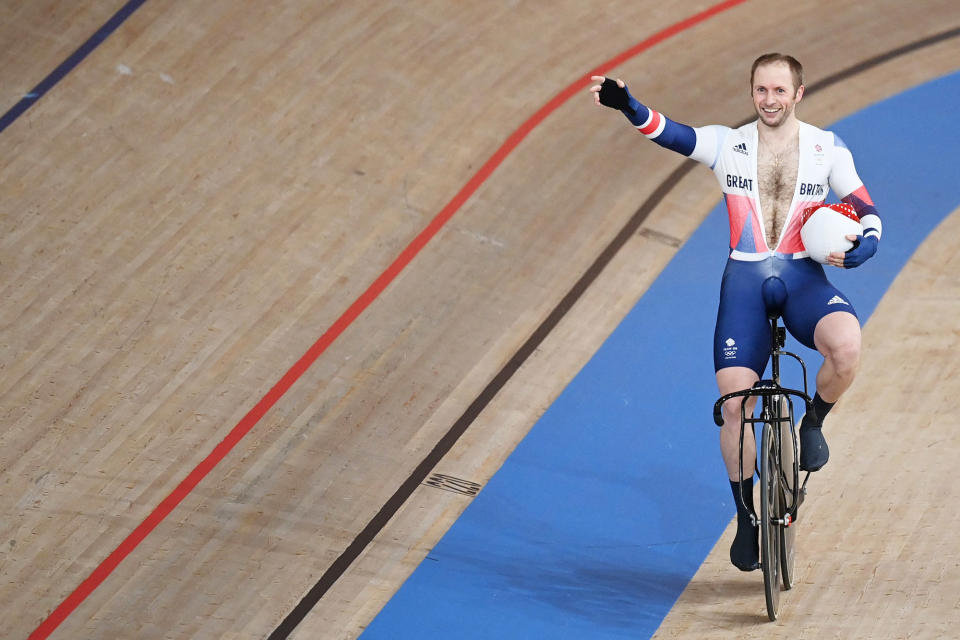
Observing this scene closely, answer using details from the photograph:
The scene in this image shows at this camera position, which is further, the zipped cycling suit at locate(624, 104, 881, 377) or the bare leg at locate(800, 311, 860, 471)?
the zipped cycling suit at locate(624, 104, 881, 377)

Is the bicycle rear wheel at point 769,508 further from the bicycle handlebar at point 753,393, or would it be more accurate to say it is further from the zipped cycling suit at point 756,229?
→ the zipped cycling suit at point 756,229

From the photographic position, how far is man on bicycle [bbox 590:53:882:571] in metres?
4.48

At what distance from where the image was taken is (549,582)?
489 cm

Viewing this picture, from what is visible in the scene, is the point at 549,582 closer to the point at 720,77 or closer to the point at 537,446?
the point at 537,446

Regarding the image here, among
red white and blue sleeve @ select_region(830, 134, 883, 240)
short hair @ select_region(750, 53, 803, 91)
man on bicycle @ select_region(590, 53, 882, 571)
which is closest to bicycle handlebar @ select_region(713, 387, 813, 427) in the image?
man on bicycle @ select_region(590, 53, 882, 571)

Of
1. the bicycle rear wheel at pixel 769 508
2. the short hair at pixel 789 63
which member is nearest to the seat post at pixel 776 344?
the bicycle rear wheel at pixel 769 508

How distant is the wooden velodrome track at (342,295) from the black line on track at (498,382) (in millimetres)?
19

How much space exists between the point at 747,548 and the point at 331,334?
2389 millimetres

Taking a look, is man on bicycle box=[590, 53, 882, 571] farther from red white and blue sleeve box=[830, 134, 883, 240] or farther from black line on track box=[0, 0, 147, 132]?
black line on track box=[0, 0, 147, 132]

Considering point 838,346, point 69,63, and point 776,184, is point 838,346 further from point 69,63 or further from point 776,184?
point 69,63

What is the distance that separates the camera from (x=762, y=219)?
182 inches

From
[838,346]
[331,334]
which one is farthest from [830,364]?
[331,334]

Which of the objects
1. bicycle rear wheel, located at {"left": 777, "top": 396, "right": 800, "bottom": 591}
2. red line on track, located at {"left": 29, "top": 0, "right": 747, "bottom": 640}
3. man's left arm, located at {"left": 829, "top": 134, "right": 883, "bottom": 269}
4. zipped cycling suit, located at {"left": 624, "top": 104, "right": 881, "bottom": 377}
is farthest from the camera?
red line on track, located at {"left": 29, "top": 0, "right": 747, "bottom": 640}

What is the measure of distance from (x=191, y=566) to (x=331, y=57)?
372 cm
